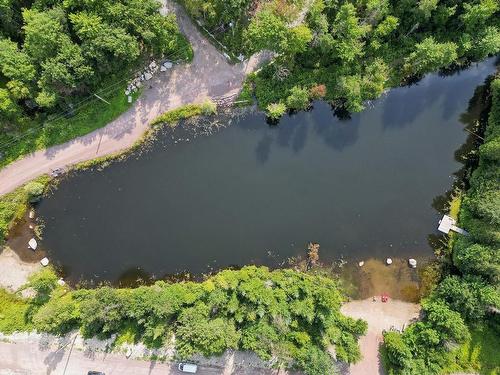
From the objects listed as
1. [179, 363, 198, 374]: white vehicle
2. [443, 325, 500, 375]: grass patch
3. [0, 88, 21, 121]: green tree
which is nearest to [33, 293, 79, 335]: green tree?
[179, 363, 198, 374]: white vehicle

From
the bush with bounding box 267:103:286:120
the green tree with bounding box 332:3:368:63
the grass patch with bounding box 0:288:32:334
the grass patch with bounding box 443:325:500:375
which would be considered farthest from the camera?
the bush with bounding box 267:103:286:120

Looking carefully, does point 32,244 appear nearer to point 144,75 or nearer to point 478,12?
Answer: point 144,75

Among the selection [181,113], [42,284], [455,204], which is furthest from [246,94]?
[42,284]

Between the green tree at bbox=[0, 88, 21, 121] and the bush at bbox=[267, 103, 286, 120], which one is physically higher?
the bush at bbox=[267, 103, 286, 120]

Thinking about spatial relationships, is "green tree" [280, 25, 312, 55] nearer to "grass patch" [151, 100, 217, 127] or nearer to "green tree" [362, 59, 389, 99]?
"green tree" [362, 59, 389, 99]

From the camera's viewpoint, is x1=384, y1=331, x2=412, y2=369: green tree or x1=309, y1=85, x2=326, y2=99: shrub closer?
x1=384, y1=331, x2=412, y2=369: green tree

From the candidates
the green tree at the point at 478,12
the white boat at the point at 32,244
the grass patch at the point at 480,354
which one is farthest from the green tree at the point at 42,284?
the green tree at the point at 478,12

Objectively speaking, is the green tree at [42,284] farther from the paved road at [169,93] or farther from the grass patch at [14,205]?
the paved road at [169,93]
